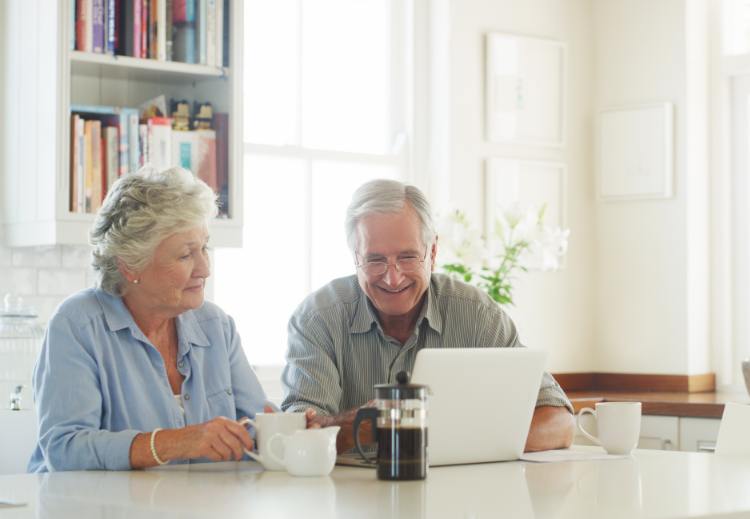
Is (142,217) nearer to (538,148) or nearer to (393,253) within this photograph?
(393,253)

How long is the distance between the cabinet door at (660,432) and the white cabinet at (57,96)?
1.73 meters

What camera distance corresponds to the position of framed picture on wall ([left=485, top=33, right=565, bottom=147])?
5180 mm

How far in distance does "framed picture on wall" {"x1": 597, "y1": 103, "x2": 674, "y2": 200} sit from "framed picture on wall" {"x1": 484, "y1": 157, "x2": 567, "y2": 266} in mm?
217

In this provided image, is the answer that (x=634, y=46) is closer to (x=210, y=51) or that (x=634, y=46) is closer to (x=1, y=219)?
(x=210, y=51)

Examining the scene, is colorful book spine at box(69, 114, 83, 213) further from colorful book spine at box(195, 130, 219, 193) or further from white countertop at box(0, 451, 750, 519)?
white countertop at box(0, 451, 750, 519)

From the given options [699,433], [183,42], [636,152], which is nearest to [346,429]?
[183,42]

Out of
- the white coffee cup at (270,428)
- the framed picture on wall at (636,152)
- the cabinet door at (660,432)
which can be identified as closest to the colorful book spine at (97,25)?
the white coffee cup at (270,428)

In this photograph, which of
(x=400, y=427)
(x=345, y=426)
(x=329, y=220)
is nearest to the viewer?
(x=400, y=427)

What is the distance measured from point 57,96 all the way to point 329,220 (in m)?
1.44

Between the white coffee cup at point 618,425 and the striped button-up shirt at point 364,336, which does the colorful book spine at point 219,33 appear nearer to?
the striped button-up shirt at point 364,336

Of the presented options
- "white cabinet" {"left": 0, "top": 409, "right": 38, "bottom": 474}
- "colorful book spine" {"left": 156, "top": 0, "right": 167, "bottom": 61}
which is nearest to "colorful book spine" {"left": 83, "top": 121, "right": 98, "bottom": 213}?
"colorful book spine" {"left": 156, "top": 0, "right": 167, "bottom": 61}

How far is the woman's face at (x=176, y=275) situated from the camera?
284 centimetres

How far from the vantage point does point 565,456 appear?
2.65 m

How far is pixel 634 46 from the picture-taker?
543 cm
